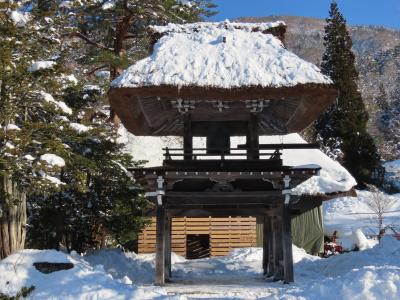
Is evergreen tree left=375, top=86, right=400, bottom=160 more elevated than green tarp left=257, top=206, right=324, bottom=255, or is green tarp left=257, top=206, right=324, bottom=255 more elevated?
evergreen tree left=375, top=86, right=400, bottom=160

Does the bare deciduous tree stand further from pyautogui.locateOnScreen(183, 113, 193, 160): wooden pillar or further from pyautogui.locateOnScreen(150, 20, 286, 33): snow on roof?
pyautogui.locateOnScreen(183, 113, 193, 160): wooden pillar

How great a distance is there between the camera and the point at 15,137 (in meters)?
9.27

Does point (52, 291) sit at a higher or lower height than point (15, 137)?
lower

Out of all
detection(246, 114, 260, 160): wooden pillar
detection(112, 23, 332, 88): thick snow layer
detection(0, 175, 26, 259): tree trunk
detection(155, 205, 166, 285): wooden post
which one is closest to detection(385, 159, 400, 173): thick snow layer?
detection(112, 23, 332, 88): thick snow layer

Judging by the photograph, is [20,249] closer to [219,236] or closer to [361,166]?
[219,236]

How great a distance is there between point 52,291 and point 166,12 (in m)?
13.2

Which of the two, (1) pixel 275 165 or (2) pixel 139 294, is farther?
(1) pixel 275 165

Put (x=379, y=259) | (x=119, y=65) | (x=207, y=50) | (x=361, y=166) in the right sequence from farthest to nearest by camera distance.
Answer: (x=361, y=166) → (x=119, y=65) → (x=379, y=259) → (x=207, y=50)

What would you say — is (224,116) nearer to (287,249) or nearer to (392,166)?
(287,249)

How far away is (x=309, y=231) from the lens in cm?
2331

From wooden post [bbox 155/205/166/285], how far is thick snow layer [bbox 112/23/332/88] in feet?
10.3

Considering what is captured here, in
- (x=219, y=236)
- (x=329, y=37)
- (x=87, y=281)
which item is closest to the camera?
(x=87, y=281)

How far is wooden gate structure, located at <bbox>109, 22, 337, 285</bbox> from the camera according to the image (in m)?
11.1

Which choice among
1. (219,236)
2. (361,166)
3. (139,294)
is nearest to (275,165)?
(139,294)
